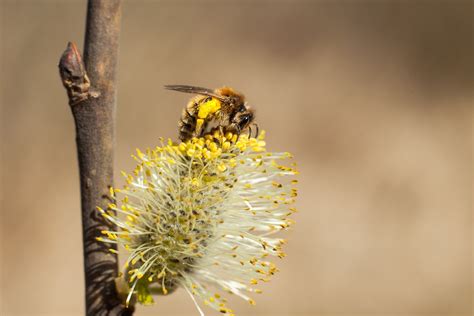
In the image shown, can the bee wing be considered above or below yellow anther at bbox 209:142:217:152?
above

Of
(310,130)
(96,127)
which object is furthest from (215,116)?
(310,130)

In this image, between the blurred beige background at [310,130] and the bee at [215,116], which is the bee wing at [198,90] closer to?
the bee at [215,116]

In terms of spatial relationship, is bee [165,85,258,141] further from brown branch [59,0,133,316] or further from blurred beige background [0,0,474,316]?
blurred beige background [0,0,474,316]

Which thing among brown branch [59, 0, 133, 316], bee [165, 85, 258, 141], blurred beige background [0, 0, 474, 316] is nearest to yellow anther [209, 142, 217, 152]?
bee [165, 85, 258, 141]

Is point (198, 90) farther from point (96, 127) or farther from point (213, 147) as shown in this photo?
point (96, 127)

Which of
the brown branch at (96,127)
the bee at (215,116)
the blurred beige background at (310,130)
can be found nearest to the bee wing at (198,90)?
the bee at (215,116)
